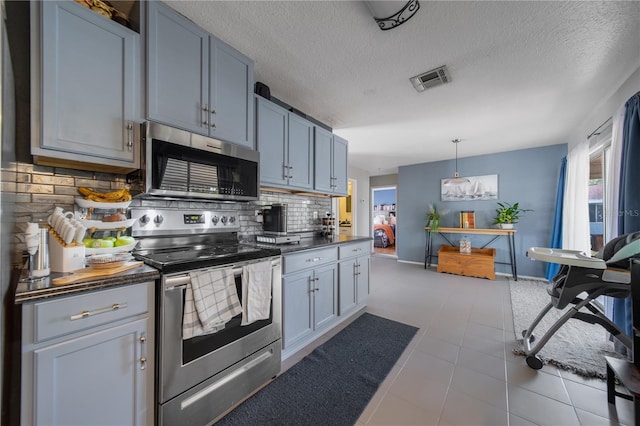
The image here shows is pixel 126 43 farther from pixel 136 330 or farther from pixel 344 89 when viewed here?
pixel 344 89

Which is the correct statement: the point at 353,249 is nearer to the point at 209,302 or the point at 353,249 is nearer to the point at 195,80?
the point at 209,302

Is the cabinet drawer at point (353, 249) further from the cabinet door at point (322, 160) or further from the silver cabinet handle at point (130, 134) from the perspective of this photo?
the silver cabinet handle at point (130, 134)

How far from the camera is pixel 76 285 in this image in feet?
3.00

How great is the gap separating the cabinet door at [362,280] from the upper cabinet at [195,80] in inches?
73.0

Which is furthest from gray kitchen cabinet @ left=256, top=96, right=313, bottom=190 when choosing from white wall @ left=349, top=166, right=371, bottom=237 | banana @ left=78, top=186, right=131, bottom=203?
white wall @ left=349, top=166, right=371, bottom=237

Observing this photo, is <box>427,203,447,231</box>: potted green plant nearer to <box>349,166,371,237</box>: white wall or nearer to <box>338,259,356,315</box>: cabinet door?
<box>349,166,371,237</box>: white wall

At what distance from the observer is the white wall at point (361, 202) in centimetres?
610

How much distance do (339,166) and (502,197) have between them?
3789mm

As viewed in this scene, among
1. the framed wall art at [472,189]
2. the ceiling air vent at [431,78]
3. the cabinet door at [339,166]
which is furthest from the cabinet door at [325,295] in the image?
the framed wall art at [472,189]

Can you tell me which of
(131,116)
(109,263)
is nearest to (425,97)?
(131,116)

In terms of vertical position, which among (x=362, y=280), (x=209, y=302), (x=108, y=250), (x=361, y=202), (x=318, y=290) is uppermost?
(x=361, y=202)

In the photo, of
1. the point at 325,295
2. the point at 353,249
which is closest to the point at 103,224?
the point at 325,295

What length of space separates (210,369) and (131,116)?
59.8 inches

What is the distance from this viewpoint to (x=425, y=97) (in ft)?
8.33
